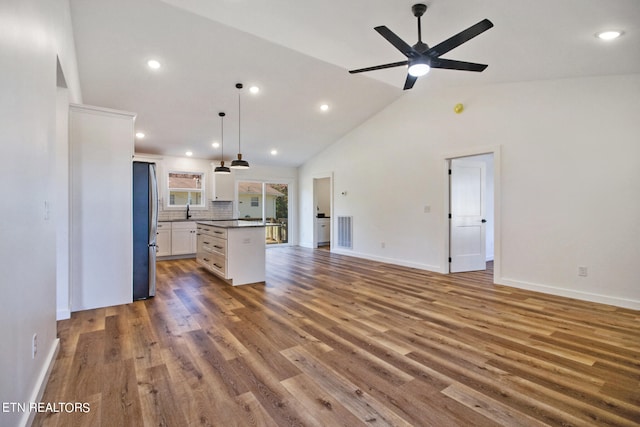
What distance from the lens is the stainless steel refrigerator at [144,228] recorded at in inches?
148

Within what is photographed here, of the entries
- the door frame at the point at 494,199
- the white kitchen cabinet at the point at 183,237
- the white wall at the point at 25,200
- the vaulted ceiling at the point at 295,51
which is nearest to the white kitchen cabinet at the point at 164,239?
the white kitchen cabinet at the point at 183,237

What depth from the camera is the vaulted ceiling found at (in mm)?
2814

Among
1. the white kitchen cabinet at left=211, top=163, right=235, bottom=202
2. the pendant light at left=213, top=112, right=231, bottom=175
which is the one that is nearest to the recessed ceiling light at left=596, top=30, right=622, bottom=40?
the pendant light at left=213, top=112, right=231, bottom=175

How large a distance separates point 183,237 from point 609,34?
744cm

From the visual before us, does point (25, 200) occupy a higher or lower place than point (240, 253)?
higher

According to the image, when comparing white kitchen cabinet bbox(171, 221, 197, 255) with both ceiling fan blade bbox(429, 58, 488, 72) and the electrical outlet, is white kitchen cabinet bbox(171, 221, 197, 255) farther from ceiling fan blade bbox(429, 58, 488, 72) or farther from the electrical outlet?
ceiling fan blade bbox(429, 58, 488, 72)

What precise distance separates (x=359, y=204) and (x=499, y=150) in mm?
3118

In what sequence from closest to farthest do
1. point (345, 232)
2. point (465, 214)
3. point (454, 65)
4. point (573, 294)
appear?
point (454, 65) → point (573, 294) → point (465, 214) → point (345, 232)

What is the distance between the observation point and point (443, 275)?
5.04 meters

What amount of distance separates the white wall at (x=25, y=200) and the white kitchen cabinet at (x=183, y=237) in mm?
4712

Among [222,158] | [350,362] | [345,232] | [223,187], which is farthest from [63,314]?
[345,232]

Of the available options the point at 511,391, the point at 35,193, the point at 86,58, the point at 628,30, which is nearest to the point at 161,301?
the point at 35,193

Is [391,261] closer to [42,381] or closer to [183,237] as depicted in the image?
[183,237]

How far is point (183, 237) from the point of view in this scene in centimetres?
690
